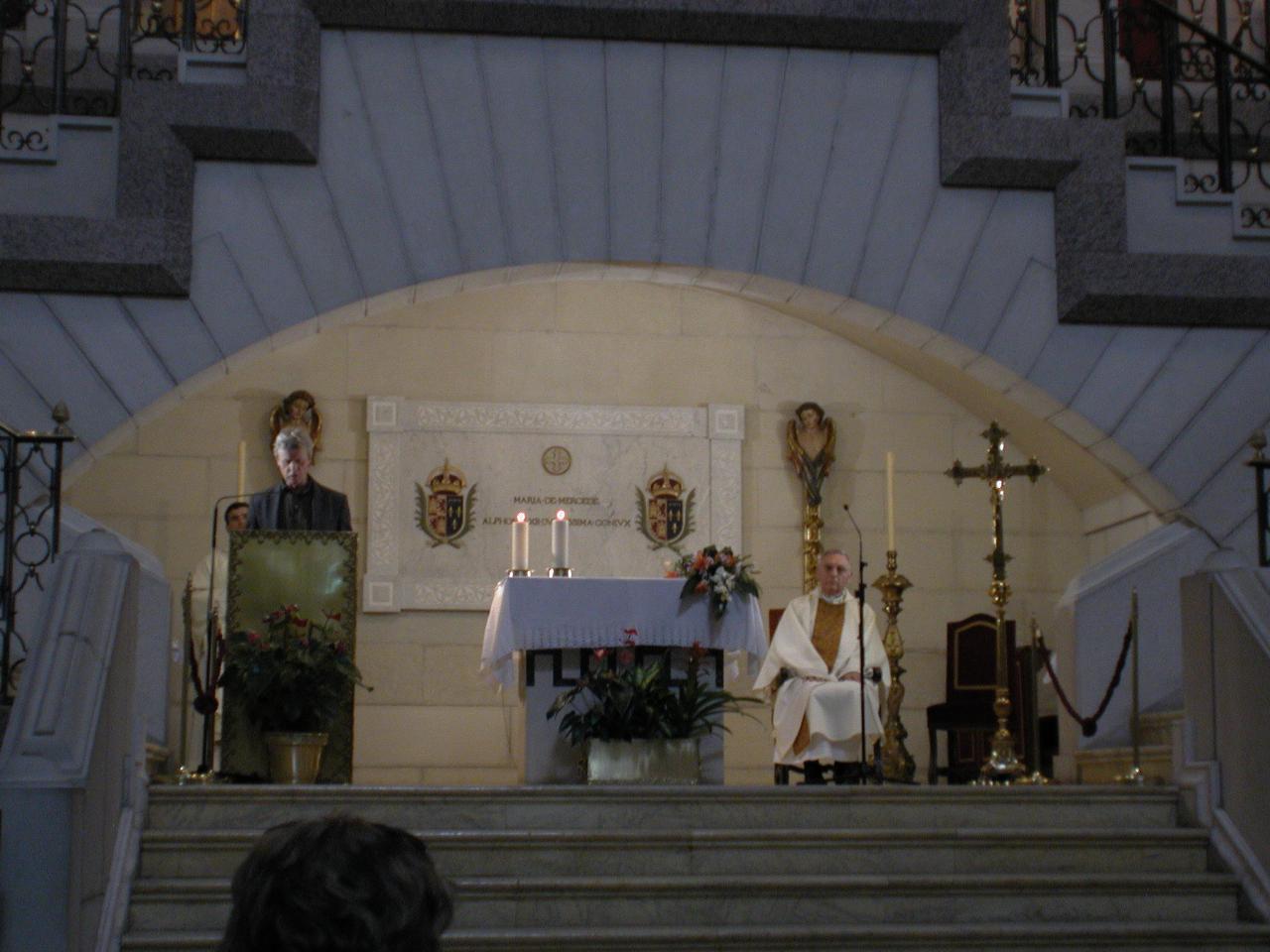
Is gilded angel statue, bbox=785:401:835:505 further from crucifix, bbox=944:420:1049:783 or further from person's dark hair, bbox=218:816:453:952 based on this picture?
person's dark hair, bbox=218:816:453:952

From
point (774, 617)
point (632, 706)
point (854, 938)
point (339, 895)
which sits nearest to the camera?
point (339, 895)

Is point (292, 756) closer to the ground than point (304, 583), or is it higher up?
closer to the ground

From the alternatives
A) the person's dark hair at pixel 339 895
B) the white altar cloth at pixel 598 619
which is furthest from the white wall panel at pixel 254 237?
the person's dark hair at pixel 339 895

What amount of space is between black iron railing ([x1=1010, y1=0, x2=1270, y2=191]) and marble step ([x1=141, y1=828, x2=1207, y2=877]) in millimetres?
3948

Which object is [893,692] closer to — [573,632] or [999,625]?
[999,625]

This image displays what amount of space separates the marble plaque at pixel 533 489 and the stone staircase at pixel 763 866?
4616 mm

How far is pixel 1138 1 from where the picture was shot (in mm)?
11102

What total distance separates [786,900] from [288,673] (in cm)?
241

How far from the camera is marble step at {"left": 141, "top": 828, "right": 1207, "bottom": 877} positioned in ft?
20.6

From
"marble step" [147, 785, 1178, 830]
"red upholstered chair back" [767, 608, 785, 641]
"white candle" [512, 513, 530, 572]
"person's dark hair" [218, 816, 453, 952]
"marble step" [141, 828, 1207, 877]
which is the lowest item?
"marble step" [141, 828, 1207, 877]

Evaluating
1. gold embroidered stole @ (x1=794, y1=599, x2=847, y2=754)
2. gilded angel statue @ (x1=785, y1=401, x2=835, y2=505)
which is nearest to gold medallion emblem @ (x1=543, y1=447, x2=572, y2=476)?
gilded angel statue @ (x1=785, y1=401, x2=835, y2=505)

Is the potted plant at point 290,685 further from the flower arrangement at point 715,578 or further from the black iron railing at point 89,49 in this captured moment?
the black iron railing at point 89,49

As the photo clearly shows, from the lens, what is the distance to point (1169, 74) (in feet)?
30.7


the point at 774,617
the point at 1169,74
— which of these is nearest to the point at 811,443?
the point at 774,617
